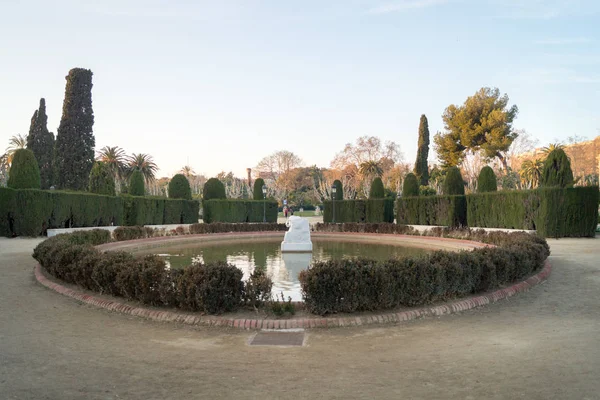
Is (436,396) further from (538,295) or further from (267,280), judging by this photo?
(538,295)

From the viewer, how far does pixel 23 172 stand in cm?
1931

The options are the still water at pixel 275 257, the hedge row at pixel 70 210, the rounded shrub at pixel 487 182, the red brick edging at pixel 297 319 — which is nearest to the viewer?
the red brick edging at pixel 297 319

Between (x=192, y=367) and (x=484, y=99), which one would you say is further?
(x=484, y=99)

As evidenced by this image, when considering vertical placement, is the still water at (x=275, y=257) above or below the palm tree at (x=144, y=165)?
below

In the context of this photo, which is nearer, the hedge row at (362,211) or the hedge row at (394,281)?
the hedge row at (394,281)

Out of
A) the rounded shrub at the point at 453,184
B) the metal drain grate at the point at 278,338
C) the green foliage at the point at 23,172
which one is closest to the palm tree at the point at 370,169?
the rounded shrub at the point at 453,184

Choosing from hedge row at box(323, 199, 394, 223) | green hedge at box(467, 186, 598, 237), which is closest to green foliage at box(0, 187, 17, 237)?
hedge row at box(323, 199, 394, 223)

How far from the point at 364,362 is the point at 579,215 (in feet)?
54.1

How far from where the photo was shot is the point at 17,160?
19.4 meters

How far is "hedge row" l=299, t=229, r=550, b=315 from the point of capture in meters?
6.57

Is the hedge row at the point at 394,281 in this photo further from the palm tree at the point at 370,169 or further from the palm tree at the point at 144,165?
the palm tree at the point at 144,165

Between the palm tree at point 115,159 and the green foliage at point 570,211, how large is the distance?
48.3 meters

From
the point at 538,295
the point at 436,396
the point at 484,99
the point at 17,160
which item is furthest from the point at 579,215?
the point at 484,99

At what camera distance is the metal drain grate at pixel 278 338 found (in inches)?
216
